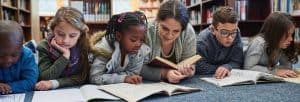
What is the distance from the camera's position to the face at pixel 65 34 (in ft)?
4.10

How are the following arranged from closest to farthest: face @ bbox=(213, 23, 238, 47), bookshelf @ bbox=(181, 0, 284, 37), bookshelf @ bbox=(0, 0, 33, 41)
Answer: face @ bbox=(213, 23, 238, 47) → bookshelf @ bbox=(181, 0, 284, 37) → bookshelf @ bbox=(0, 0, 33, 41)

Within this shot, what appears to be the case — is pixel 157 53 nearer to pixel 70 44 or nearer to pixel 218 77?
pixel 218 77

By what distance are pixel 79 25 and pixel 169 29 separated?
0.36 m

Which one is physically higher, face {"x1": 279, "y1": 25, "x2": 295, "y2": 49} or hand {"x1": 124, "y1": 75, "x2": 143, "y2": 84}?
face {"x1": 279, "y1": 25, "x2": 295, "y2": 49}

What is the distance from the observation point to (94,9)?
400cm

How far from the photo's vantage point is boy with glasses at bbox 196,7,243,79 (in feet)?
5.34

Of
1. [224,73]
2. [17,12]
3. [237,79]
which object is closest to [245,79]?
[237,79]

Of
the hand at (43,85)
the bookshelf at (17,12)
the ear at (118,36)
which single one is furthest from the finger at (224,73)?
the bookshelf at (17,12)

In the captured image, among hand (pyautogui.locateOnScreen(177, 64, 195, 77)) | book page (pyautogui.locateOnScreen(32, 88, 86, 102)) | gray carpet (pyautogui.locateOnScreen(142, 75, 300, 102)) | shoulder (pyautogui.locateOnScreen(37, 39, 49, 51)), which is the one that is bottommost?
gray carpet (pyautogui.locateOnScreen(142, 75, 300, 102))

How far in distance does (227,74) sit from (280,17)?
1.50 ft

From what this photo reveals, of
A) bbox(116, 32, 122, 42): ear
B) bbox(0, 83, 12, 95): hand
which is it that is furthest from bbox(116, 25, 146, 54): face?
bbox(0, 83, 12, 95): hand

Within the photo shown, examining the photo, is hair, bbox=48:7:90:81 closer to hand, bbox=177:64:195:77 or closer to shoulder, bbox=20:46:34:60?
shoulder, bbox=20:46:34:60

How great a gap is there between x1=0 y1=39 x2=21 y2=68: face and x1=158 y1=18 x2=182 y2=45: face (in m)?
Result: 0.58

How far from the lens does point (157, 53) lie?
150 cm
